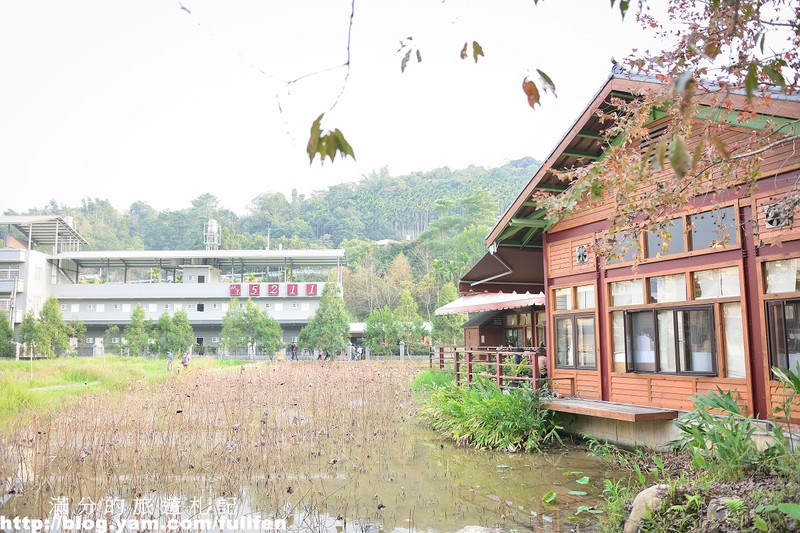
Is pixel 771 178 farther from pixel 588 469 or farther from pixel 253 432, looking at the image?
pixel 253 432

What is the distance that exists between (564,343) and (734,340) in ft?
11.3

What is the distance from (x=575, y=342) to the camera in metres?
10.8

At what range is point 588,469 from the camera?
852cm

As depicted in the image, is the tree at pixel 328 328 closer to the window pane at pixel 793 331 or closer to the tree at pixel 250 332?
the tree at pixel 250 332

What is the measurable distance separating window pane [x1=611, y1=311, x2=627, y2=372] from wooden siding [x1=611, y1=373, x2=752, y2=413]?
0.17 m

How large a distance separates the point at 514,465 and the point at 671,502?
142 inches

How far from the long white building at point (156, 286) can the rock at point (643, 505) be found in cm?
3921

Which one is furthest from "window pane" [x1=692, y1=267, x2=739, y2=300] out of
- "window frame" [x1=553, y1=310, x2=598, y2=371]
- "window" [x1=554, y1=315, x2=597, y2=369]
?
"window" [x1=554, y1=315, x2=597, y2=369]

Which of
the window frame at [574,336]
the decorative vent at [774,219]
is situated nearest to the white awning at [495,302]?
the window frame at [574,336]

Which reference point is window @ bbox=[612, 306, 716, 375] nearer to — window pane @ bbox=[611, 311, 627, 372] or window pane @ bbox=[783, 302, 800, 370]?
window pane @ bbox=[611, 311, 627, 372]

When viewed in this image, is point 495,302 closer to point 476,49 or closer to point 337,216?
point 476,49

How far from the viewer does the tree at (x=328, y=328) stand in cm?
3703

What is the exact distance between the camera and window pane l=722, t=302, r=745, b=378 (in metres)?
7.88

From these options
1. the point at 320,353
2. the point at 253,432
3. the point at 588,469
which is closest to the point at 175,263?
the point at 320,353
